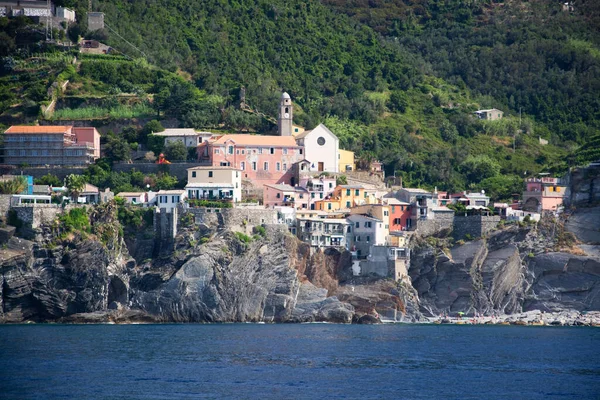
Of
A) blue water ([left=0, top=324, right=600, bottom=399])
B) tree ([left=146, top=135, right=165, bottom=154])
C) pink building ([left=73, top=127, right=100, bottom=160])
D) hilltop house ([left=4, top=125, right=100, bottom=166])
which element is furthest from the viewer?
pink building ([left=73, top=127, right=100, bottom=160])

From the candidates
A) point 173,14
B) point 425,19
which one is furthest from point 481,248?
point 425,19

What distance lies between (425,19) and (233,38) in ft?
147

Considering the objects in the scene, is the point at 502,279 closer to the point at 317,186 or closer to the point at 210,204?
the point at 317,186

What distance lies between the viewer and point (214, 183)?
107 metres

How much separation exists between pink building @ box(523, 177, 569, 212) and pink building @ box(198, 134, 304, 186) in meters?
20.3

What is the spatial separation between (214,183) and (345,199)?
12.3m

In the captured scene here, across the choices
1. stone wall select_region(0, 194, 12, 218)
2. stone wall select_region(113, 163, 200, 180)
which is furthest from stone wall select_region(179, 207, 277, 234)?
stone wall select_region(0, 194, 12, 218)

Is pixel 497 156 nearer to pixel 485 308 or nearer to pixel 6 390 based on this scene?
pixel 485 308

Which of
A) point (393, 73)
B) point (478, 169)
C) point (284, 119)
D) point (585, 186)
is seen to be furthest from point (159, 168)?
point (393, 73)

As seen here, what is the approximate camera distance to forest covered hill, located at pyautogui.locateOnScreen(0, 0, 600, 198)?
131 metres

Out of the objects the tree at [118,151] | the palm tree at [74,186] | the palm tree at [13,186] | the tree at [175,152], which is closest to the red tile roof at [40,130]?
the tree at [118,151]

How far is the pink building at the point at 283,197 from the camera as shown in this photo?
109 m

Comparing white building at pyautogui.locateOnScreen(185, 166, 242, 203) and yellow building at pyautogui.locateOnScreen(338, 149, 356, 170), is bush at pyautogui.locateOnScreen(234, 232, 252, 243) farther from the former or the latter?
yellow building at pyautogui.locateOnScreen(338, 149, 356, 170)

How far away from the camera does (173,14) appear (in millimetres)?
155625
